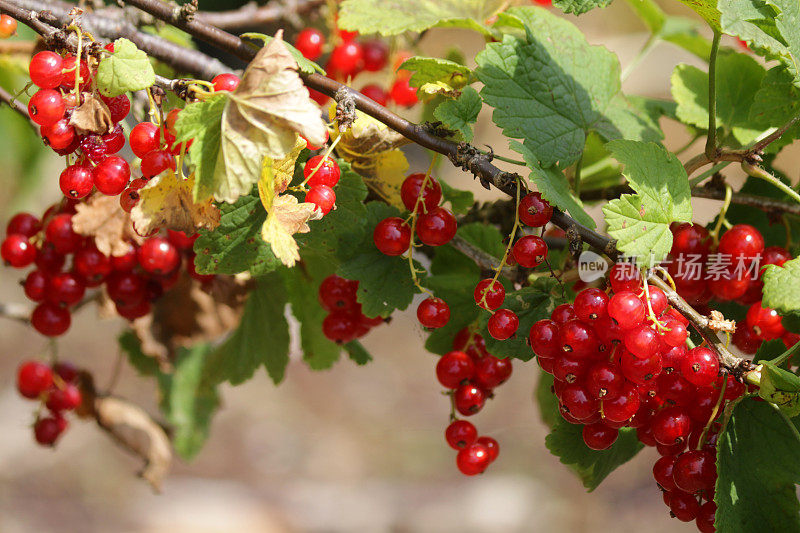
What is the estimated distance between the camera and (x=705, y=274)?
841 mm

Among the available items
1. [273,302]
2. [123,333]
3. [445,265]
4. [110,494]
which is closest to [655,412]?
[445,265]

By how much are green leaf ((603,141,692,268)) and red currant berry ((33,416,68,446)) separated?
42.2 inches

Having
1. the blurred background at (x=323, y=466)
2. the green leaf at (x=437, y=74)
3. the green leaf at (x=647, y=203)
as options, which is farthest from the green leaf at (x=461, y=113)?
the blurred background at (x=323, y=466)

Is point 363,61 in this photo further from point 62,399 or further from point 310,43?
point 62,399

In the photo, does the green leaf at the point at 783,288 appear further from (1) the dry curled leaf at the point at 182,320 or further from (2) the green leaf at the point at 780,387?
(1) the dry curled leaf at the point at 182,320

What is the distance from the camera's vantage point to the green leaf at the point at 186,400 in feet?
4.90

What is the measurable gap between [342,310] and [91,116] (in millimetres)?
397

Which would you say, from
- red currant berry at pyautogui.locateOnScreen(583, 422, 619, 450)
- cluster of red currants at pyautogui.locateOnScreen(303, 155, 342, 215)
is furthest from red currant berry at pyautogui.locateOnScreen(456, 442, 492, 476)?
cluster of red currants at pyautogui.locateOnScreen(303, 155, 342, 215)

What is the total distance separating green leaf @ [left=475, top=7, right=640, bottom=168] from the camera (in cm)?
83

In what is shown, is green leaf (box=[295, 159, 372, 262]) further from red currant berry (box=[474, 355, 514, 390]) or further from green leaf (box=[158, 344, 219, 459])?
green leaf (box=[158, 344, 219, 459])

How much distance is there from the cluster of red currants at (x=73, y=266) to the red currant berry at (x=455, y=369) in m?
0.38

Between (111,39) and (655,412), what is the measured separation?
2.56 feet

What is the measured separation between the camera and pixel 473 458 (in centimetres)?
89

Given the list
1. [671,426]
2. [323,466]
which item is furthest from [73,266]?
[323,466]
